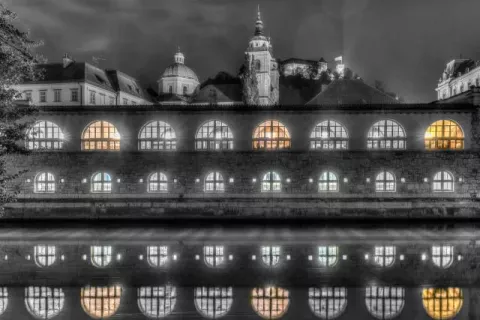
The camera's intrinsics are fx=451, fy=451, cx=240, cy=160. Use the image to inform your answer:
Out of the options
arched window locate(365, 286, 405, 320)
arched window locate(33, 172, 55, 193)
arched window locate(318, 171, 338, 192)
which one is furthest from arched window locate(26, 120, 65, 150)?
arched window locate(365, 286, 405, 320)

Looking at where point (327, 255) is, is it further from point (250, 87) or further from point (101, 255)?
point (250, 87)

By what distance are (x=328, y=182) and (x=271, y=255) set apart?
14404mm

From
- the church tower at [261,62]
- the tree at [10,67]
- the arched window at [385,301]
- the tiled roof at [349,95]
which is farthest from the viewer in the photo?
the church tower at [261,62]

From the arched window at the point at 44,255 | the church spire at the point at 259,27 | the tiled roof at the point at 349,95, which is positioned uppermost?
the church spire at the point at 259,27

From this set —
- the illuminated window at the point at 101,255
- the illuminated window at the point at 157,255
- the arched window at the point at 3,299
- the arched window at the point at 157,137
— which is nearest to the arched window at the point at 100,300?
the arched window at the point at 3,299

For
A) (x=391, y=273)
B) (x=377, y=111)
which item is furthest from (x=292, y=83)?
(x=391, y=273)

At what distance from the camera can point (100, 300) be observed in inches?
498

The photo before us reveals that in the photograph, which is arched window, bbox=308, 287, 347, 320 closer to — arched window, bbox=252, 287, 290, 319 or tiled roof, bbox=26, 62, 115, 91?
arched window, bbox=252, 287, 290, 319

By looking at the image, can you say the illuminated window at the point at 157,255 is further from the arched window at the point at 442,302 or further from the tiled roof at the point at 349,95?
the tiled roof at the point at 349,95

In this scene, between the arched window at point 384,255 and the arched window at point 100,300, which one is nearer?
the arched window at point 100,300

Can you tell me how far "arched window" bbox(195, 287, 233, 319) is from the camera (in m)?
11.7

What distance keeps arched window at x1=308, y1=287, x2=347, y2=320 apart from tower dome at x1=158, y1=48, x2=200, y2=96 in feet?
260

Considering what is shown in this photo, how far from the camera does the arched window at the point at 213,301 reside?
11695 millimetres

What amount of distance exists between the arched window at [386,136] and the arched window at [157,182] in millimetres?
14729
